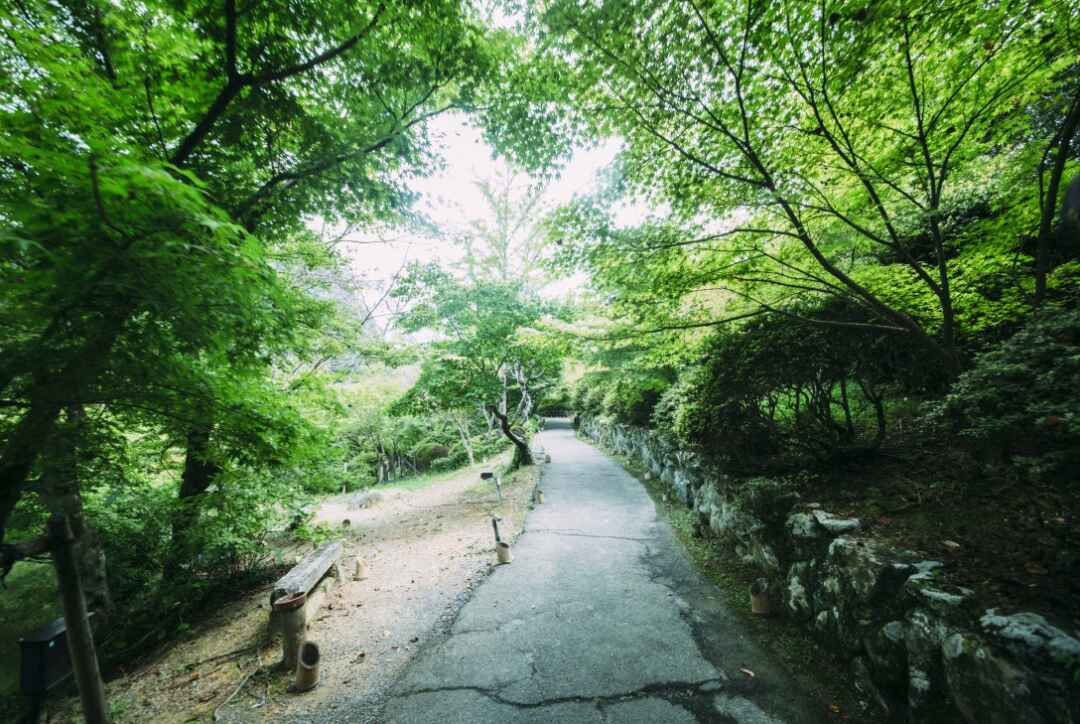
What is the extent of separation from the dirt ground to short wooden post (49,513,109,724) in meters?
0.85

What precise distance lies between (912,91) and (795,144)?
82cm

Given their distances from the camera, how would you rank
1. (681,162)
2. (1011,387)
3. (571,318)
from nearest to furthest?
(1011,387) → (681,162) → (571,318)

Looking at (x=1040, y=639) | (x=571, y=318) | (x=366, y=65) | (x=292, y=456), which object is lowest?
(x=1040, y=639)

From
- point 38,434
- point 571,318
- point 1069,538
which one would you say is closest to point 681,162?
point 1069,538

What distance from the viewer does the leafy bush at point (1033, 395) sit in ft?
6.94

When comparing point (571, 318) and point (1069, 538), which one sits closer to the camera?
point (1069, 538)

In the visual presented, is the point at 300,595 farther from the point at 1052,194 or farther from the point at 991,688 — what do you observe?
the point at 1052,194

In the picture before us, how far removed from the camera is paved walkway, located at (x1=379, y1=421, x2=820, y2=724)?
295 centimetres

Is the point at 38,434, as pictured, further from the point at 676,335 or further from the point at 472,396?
Answer: the point at 472,396

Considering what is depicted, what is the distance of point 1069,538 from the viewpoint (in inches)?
89.7

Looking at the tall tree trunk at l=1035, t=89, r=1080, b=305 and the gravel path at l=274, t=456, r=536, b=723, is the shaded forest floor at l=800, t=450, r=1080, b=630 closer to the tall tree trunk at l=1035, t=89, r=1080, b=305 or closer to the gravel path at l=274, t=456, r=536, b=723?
the tall tree trunk at l=1035, t=89, r=1080, b=305

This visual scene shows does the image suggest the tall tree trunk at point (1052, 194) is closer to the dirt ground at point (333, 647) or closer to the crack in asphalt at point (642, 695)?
the crack in asphalt at point (642, 695)

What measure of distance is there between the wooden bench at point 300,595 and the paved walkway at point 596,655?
4.56 feet

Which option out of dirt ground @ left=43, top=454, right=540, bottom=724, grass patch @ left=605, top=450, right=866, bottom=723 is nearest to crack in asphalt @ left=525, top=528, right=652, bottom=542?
dirt ground @ left=43, top=454, right=540, bottom=724
